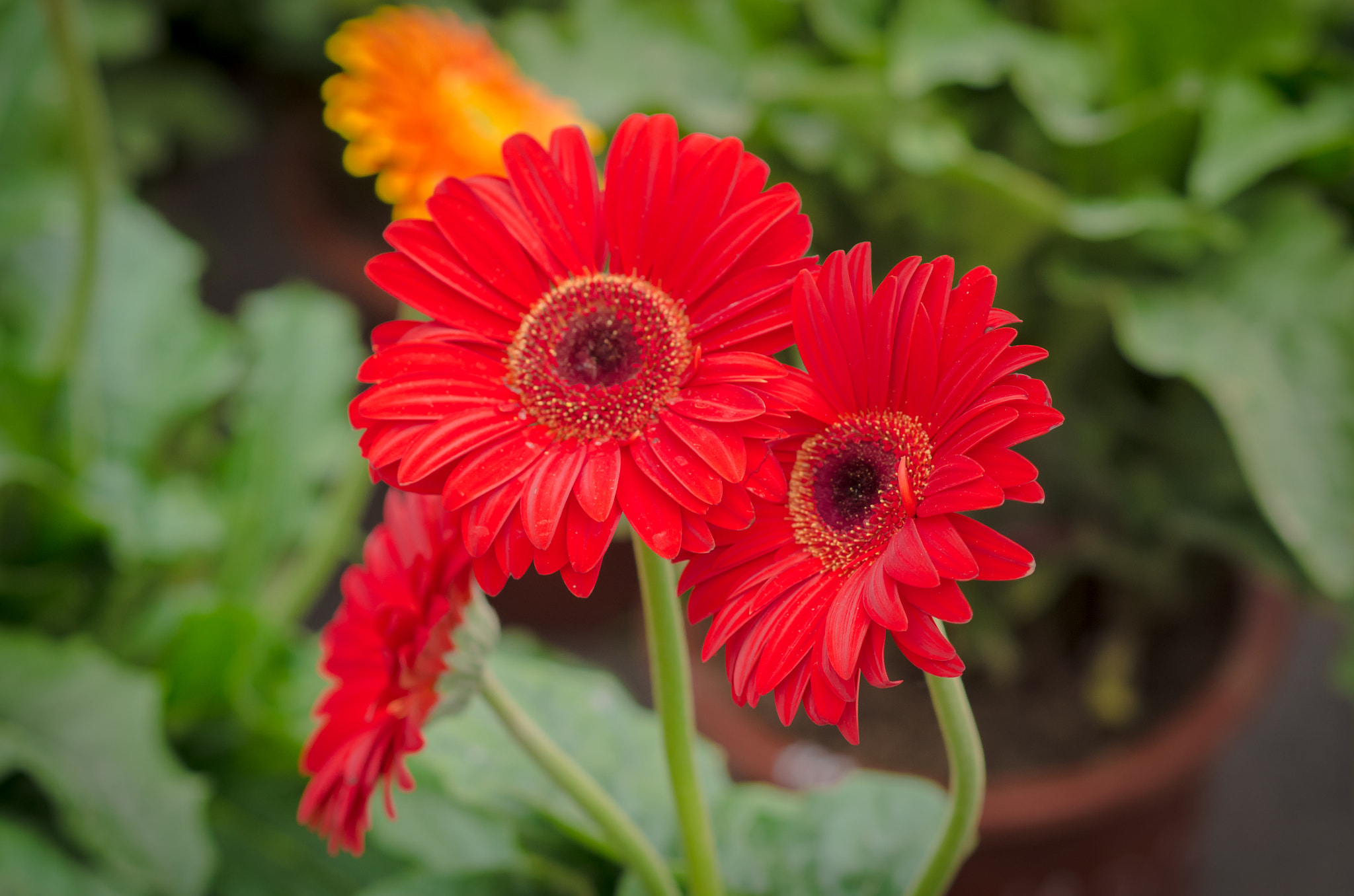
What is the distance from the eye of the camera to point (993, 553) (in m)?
0.21

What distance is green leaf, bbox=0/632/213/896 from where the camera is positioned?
1.70 feet

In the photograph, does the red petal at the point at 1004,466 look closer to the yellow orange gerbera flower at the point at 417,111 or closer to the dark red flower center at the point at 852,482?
the dark red flower center at the point at 852,482

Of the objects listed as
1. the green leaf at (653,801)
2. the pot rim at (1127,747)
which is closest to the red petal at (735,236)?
the green leaf at (653,801)

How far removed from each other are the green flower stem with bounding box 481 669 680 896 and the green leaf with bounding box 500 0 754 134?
61cm

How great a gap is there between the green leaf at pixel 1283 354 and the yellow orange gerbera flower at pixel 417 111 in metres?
0.37

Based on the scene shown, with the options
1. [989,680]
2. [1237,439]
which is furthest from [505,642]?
[1237,439]

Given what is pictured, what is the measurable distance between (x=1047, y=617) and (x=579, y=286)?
2.37 feet

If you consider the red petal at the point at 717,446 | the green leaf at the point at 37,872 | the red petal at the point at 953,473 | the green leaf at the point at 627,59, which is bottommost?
the green leaf at the point at 37,872

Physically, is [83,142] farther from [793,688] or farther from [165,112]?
[165,112]

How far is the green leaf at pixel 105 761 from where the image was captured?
518mm

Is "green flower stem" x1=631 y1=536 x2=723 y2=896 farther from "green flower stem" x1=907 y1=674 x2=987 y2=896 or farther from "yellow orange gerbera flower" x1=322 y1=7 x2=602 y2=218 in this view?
"yellow orange gerbera flower" x1=322 y1=7 x2=602 y2=218

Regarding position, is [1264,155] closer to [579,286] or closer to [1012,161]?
[1012,161]

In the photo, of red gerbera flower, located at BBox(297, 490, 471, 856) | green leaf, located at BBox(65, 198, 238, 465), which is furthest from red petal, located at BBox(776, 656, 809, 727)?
green leaf, located at BBox(65, 198, 238, 465)

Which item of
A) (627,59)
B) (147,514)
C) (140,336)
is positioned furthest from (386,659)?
(627,59)
